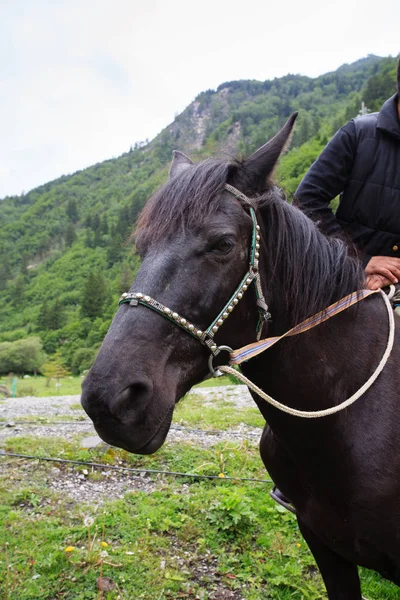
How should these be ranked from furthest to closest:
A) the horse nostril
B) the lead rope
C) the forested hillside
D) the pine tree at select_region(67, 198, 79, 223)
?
the pine tree at select_region(67, 198, 79, 223), the forested hillside, the lead rope, the horse nostril

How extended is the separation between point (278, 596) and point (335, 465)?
2.49 meters

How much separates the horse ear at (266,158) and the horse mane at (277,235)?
34 millimetres

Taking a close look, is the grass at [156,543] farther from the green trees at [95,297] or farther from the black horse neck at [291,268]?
the green trees at [95,297]

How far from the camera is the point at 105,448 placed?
688cm

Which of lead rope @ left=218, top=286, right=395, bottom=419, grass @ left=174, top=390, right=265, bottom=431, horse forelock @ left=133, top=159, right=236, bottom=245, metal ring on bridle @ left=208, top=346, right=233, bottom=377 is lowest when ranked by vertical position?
grass @ left=174, top=390, right=265, bottom=431

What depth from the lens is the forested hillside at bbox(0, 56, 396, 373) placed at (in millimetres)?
69031

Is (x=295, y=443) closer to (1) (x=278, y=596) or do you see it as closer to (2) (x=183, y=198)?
(2) (x=183, y=198)

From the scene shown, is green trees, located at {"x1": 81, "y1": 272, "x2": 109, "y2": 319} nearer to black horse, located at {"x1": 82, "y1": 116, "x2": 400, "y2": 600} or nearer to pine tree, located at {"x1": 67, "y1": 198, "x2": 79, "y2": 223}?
black horse, located at {"x1": 82, "y1": 116, "x2": 400, "y2": 600}

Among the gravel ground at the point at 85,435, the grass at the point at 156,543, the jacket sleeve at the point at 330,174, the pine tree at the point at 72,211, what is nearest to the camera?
the jacket sleeve at the point at 330,174

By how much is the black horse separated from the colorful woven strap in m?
0.04

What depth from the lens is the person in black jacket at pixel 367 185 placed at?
290cm

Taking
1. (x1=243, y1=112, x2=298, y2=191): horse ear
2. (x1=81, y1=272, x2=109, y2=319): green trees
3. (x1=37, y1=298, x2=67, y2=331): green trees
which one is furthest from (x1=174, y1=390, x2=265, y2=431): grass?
(x1=37, y1=298, x2=67, y2=331): green trees

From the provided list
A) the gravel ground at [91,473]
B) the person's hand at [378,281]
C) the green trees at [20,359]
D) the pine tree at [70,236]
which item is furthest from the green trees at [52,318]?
the person's hand at [378,281]

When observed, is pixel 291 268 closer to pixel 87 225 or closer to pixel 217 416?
pixel 217 416
